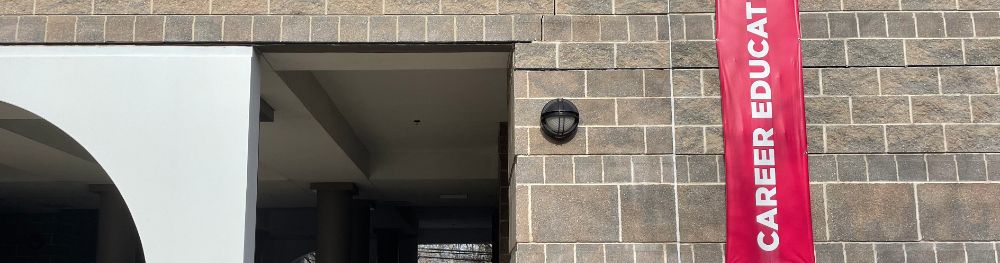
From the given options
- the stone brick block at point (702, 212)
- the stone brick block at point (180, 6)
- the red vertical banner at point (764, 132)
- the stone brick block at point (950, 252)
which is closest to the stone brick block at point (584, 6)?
the red vertical banner at point (764, 132)

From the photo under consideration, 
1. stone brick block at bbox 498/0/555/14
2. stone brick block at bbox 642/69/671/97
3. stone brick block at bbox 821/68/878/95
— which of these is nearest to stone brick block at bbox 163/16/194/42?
stone brick block at bbox 498/0/555/14

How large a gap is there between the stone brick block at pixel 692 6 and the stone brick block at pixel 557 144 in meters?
0.82

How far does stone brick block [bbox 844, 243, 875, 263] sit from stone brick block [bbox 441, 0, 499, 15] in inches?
85.5

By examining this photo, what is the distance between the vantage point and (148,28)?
5.40 m

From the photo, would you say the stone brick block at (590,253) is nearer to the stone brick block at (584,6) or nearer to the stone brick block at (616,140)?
the stone brick block at (616,140)

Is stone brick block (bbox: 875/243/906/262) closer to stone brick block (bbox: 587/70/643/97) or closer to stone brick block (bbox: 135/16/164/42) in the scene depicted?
Answer: stone brick block (bbox: 587/70/643/97)

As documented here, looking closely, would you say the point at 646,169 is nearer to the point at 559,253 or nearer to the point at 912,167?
the point at 559,253

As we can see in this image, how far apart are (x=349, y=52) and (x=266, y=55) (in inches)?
18.9

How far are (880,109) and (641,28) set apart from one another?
51.0 inches

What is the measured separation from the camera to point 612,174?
17.2 ft

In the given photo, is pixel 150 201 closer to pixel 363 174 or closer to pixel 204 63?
pixel 204 63

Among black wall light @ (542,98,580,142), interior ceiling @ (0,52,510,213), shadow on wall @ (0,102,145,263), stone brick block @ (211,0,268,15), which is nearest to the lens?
black wall light @ (542,98,580,142)

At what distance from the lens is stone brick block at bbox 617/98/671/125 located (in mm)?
5301

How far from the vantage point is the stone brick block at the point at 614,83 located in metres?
5.33
